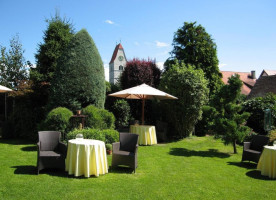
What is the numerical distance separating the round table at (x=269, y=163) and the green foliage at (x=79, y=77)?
7193mm

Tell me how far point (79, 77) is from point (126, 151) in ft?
16.3

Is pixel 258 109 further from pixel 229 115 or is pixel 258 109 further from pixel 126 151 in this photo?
pixel 126 151

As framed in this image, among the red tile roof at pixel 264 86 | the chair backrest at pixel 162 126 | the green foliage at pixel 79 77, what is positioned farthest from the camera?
the red tile roof at pixel 264 86

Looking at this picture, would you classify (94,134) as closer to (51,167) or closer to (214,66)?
(51,167)

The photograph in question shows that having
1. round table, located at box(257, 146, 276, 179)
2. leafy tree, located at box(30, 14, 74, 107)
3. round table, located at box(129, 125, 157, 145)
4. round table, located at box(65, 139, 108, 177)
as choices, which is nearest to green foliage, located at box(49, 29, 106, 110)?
leafy tree, located at box(30, 14, 74, 107)

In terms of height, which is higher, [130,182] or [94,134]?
[94,134]

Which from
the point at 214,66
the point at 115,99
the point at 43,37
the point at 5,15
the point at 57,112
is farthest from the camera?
the point at 214,66

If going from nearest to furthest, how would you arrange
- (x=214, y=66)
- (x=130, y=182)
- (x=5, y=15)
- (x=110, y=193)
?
1. (x=110, y=193)
2. (x=130, y=182)
3. (x=5, y=15)
4. (x=214, y=66)

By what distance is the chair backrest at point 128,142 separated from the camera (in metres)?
6.96

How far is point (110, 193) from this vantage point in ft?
16.0

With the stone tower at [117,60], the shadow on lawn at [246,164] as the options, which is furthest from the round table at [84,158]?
the stone tower at [117,60]

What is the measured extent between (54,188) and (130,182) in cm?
175

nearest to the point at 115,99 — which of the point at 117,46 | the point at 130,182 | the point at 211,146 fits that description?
the point at 211,146

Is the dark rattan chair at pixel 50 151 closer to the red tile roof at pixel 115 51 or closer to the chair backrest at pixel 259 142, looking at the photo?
the chair backrest at pixel 259 142
